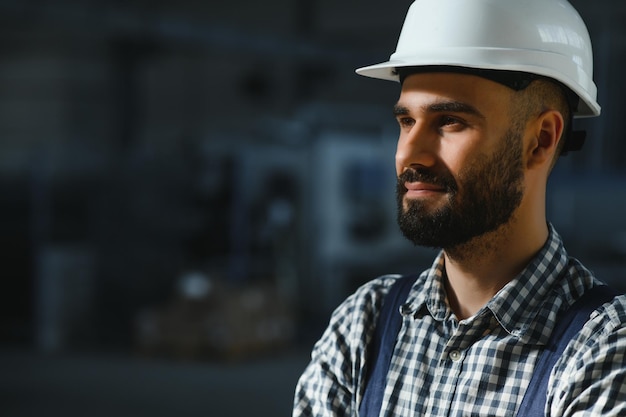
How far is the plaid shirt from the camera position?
3.85 ft

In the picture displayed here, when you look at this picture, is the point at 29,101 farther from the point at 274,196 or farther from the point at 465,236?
the point at 465,236

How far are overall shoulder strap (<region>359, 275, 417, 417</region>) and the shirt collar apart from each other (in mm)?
35

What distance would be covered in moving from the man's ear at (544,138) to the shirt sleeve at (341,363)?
1.26 feet

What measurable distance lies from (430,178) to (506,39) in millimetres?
276

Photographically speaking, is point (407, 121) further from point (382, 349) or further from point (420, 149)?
point (382, 349)

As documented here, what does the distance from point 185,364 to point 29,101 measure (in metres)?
11.0

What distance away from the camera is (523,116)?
4.51ft

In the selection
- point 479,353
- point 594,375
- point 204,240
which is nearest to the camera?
→ point 594,375

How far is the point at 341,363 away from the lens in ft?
4.75

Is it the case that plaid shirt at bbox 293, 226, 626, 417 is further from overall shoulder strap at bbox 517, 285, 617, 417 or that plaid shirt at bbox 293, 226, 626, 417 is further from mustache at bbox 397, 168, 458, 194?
mustache at bbox 397, 168, 458, 194

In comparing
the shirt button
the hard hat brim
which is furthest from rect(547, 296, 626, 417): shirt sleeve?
the hard hat brim

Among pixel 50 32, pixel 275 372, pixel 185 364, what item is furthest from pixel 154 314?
pixel 50 32

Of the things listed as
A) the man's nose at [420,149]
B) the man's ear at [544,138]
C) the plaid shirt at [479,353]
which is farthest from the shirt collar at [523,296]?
the man's nose at [420,149]

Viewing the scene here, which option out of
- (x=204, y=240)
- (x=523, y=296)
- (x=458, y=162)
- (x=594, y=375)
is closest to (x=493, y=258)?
(x=523, y=296)
